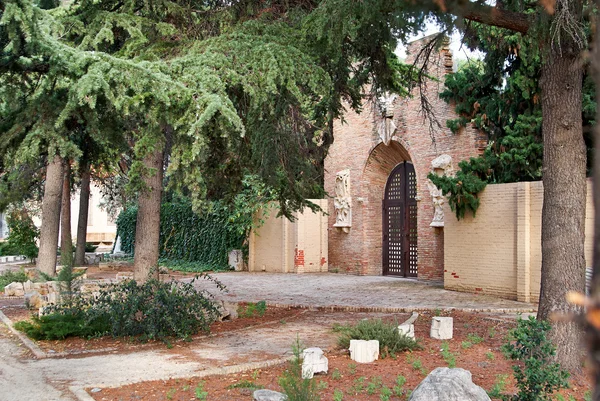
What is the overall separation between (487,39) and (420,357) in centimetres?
668

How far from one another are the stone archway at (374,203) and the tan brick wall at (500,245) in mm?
5732

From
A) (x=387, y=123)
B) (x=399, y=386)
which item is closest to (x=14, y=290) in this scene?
(x=387, y=123)

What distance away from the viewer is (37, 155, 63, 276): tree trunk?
16.9 meters

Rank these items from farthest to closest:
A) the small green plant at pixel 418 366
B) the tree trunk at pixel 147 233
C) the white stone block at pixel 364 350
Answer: the tree trunk at pixel 147 233, the white stone block at pixel 364 350, the small green plant at pixel 418 366

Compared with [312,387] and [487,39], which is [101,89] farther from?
[487,39]

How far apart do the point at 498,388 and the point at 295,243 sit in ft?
57.5

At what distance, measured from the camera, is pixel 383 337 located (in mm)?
8148

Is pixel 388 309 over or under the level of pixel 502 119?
under

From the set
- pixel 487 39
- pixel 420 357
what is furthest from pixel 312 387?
pixel 487 39

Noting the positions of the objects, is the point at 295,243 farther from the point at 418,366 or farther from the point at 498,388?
the point at 498,388

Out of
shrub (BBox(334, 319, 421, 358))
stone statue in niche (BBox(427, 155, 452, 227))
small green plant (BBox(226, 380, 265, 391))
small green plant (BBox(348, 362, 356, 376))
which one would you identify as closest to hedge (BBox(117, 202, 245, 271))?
stone statue in niche (BBox(427, 155, 452, 227))

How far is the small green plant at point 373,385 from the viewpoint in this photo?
6323 mm

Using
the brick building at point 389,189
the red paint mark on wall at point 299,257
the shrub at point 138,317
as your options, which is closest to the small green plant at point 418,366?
the shrub at point 138,317

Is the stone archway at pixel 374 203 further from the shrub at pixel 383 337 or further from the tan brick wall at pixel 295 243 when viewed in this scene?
the shrub at pixel 383 337
